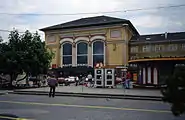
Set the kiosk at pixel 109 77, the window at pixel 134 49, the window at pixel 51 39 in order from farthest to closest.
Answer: the window at pixel 51 39 < the window at pixel 134 49 < the kiosk at pixel 109 77

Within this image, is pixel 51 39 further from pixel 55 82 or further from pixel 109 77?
pixel 55 82

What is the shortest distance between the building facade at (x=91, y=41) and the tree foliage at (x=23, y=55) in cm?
2966

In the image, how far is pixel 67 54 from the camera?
73188mm

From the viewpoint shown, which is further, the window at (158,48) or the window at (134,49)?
the window at (134,49)

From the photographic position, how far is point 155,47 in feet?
228

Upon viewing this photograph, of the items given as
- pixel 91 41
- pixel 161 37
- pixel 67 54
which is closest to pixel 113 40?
pixel 91 41

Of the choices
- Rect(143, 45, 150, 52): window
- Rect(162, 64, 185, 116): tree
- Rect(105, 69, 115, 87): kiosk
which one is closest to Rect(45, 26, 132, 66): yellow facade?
Rect(143, 45, 150, 52): window

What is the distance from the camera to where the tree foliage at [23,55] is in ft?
111

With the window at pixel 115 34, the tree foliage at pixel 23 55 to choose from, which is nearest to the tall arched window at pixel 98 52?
the window at pixel 115 34

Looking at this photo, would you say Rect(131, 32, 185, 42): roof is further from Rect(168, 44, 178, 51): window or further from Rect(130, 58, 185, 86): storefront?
Rect(130, 58, 185, 86): storefront

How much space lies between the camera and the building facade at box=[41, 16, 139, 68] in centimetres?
6706

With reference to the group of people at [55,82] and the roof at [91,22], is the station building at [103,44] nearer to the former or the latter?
the roof at [91,22]

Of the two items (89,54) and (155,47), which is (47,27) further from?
(155,47)

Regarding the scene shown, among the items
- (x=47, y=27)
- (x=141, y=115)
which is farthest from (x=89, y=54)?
(x=141, y=115)
